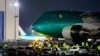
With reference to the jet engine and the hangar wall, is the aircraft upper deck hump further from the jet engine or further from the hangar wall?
the hangar wall

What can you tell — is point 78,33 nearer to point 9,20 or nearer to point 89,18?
point 89,18

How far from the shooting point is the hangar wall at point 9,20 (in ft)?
71.7

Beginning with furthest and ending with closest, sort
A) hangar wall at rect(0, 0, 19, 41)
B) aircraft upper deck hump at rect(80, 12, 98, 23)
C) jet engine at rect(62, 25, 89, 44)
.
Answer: hangar wall at rect(0, 0, 19, 41) < aircraft upper deck hump at rect(80, 12, 98, 23) < jet engine at rect(62, 25, 89, 44)

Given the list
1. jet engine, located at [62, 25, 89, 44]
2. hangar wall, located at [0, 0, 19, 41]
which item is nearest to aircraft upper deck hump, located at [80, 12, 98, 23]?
jet engine, located at [62, 25, 89, 44]

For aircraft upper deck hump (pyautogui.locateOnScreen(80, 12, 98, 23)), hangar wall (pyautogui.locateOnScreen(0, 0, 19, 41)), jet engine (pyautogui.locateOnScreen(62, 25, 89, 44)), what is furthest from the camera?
hangar wall (pyautogui.locateOnScreen(0, 0, 19, 41))

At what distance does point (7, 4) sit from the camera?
22.5m

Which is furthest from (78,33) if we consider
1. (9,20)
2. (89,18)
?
(9,20)

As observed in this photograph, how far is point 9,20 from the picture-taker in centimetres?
2238

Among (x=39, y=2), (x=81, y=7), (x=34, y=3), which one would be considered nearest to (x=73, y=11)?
(x=81, y=7)

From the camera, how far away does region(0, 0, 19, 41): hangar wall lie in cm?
2186

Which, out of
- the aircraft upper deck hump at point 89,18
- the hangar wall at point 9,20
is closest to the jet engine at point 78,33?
the aircraft upper deck hump at point 89,18

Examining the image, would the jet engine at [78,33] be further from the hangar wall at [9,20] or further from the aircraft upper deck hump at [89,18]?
the hangar wall at [9,20]

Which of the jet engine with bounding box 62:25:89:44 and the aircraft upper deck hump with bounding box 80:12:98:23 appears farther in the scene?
the aircraft upper deck hump with bounding box 80:12:98:23

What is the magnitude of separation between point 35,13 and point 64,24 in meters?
3.41
